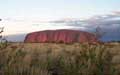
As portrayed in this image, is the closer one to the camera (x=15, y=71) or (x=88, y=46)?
(x=15, y=71)

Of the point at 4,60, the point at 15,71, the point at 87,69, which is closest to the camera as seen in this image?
the point at 15,71

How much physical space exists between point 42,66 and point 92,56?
5.14ft

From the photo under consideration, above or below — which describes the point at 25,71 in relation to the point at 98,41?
below

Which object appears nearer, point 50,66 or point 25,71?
point 25,71

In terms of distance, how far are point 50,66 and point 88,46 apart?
1471mm

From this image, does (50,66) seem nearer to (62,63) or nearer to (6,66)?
(62,63)

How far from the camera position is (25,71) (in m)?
10.7

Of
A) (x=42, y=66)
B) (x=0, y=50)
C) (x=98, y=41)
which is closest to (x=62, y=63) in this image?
(x=42, y=66)

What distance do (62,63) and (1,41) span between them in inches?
77.5

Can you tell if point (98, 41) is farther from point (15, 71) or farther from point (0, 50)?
point (0, 50)

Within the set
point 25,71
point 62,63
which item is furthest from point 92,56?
point 25,71

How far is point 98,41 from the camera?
11.2 meters

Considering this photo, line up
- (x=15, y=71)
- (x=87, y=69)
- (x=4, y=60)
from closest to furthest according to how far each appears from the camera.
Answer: (x=15, y=71) → (x=87, y=69) → (x=4, y=60)

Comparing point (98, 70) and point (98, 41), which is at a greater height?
point (98, 41)
